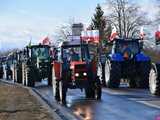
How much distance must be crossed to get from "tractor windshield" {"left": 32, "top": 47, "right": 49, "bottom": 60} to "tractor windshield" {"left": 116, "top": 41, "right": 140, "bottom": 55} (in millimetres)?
7015

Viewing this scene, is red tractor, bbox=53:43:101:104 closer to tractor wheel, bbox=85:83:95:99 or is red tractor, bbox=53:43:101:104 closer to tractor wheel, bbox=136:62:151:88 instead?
tractor wheel, bbox=85:83:95:99

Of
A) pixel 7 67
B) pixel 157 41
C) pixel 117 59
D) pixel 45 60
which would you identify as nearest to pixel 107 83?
pixel 117 59

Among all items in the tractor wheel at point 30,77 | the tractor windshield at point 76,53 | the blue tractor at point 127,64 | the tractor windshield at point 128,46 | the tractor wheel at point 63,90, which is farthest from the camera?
the tractor wheel at point 30,77

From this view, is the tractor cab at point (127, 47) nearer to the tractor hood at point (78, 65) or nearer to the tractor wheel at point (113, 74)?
the tractor wheel at point (113, 74)

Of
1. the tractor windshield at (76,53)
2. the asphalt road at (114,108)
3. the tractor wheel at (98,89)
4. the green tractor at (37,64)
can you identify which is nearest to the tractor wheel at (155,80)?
the asphalt road at (114,108)

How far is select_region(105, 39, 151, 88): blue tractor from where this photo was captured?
3003cm

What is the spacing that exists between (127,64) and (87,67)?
855 centimetres

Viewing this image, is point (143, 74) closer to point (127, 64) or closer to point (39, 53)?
point (127, 64)

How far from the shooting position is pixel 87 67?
22.3 metres

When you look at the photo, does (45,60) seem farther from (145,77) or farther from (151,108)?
(151,108)

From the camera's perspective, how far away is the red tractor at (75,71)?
22186 mm

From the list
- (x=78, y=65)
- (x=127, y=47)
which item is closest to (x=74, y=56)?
(x=78, y=65)

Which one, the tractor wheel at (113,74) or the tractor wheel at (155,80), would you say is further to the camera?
the tractor wheel at (113,74)

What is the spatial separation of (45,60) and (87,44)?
524 inches
